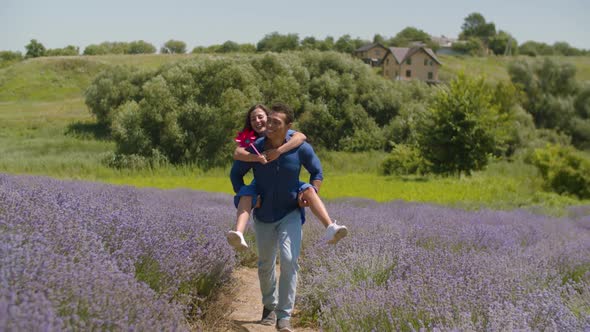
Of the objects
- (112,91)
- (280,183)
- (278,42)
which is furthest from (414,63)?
(280,183)

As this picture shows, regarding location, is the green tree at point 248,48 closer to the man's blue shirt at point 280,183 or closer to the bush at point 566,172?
the bush at point 566,172

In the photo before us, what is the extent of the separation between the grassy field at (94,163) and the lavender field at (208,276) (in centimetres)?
911

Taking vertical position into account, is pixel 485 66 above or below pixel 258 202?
above

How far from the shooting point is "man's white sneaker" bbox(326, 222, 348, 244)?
159 inches

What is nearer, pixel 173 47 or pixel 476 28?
pixel 173 47

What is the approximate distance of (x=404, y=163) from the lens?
2759 cm

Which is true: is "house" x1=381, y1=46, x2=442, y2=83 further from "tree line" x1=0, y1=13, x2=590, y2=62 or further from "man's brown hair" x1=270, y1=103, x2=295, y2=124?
"man's brown hair" x1=270, y1=103, x2=295, y2=124

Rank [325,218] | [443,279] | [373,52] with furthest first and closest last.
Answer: [373,52] < [325,218] < [443,279]

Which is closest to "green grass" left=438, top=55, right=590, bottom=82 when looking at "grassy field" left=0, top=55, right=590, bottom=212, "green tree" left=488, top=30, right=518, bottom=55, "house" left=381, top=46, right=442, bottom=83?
"house" left=381, top=46, right=442, bottom=83

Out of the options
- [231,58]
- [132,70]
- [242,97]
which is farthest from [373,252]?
[132,70]

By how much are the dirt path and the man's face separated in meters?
1.39

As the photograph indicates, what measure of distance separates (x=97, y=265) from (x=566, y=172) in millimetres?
20419

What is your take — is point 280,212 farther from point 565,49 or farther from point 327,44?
point 565,49

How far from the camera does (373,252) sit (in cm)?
477
